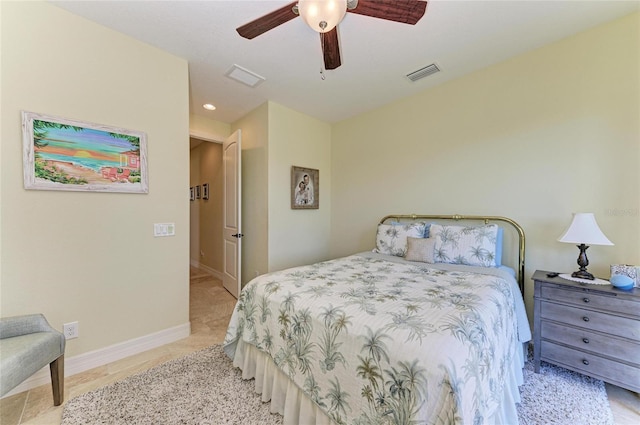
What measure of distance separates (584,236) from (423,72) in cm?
210

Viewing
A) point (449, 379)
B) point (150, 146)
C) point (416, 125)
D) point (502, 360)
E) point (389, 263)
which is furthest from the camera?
point (416, 125)

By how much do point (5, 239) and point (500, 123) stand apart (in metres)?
4.30

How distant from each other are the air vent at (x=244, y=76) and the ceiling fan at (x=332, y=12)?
1.02 metres

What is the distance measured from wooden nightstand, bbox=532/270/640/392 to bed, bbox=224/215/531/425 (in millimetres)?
177

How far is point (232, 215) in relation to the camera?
146 inches

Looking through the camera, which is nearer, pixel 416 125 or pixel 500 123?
pixel 500 123

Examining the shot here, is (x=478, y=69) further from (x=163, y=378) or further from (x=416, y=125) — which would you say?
(x=163, y=378)

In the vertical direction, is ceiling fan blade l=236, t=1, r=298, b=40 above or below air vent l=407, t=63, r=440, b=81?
below

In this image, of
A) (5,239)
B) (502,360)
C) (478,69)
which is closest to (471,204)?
(478,69)

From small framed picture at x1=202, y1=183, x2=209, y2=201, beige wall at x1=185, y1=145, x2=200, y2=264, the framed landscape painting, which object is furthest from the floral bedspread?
beige wall at x1=185, y1=145, x2=200, y2=264

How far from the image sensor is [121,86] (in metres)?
2.14

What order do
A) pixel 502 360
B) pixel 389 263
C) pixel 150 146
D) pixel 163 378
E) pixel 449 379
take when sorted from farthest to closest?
pixel 389 263 → pixel 150 146 → pixel 163 378 → pixel 502 360 → pixel 449 379

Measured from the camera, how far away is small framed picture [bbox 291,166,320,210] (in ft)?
12.0

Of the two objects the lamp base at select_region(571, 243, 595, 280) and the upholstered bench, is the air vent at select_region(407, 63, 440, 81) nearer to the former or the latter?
the lamp base at select_region(571, 243, 595, 280)
